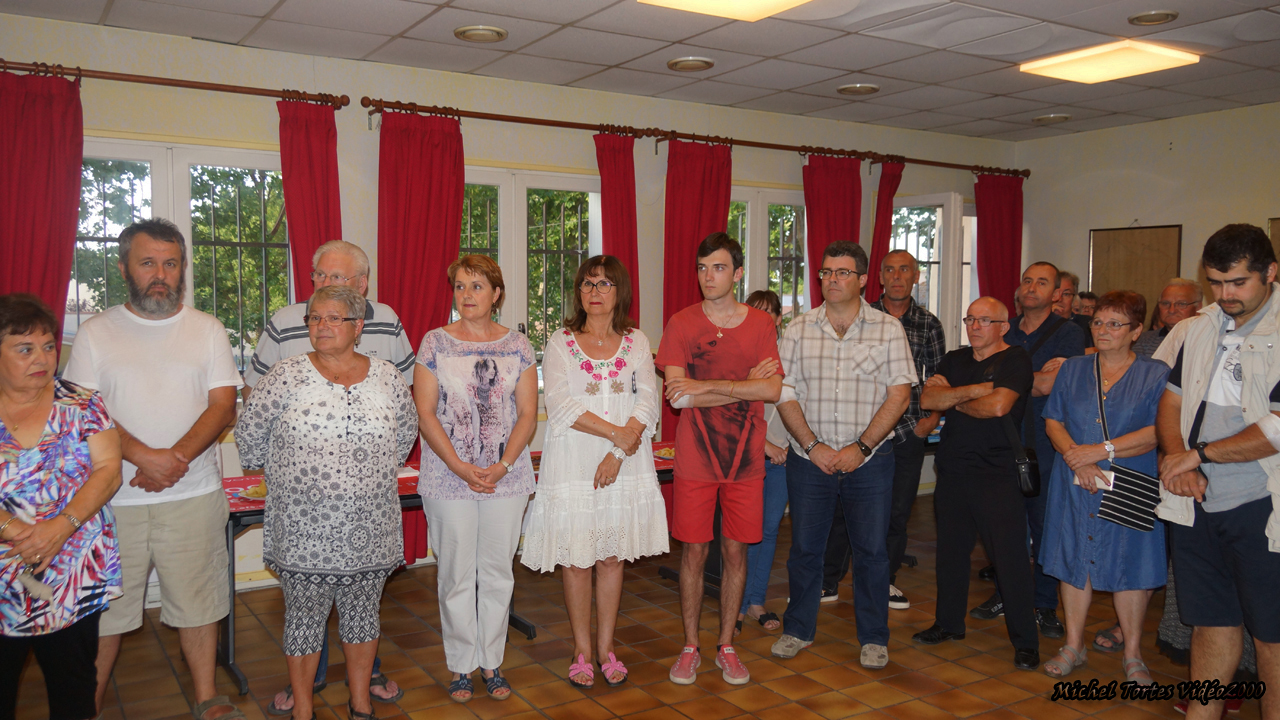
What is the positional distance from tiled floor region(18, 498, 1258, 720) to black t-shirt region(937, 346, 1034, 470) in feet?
2.96

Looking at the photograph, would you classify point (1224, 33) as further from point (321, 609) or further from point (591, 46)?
point (321, 609)

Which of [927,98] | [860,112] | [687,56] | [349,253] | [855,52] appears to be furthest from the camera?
[860,112]

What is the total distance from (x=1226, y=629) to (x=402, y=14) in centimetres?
439

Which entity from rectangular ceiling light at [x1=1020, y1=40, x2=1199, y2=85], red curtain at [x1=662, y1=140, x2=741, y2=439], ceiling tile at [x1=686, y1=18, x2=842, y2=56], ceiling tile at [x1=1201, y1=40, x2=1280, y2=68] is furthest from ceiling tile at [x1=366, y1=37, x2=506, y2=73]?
ceiling tile at [x1=1201, y1=40, x2=1280, y2=68]

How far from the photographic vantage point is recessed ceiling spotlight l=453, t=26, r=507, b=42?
15.3ft

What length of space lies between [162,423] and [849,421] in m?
2.61

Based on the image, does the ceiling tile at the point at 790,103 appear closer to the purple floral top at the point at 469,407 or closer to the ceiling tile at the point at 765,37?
the ceiling tile at the point at 765,37

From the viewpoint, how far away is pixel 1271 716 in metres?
2.84

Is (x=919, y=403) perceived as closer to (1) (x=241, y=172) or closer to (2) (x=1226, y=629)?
(2) (x=1226, y=629)

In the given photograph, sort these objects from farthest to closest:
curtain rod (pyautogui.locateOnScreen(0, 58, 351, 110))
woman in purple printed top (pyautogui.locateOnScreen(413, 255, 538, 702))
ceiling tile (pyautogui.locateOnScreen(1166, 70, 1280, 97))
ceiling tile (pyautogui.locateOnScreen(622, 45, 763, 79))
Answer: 1. ceiling tile (pyautogui.locateOnScreen(1166, 70, 1280, 97))
2. ceiling tile (pyautogui.locateOnScreen(622, 45, 763, 79))
3. curtain rod (pyautogui.locateOnScreen(0, 58, 351, 110))
4. woman in purple printed top (pyautogui.locateOnScreen(413, 255, 538, 702))

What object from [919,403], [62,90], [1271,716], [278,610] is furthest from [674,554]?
[62,90]

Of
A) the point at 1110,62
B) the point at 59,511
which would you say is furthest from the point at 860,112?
the point at 59,511

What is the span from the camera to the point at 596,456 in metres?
3.43

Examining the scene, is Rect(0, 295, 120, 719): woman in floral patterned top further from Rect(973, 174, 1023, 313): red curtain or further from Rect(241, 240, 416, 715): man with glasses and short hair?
Rect(973, 174, 1023, 313): red curtain
